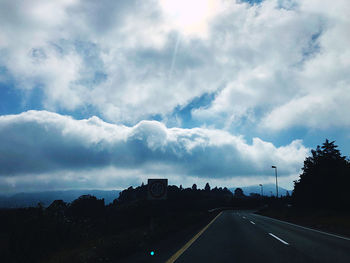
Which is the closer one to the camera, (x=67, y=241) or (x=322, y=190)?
(x=67, y=241)

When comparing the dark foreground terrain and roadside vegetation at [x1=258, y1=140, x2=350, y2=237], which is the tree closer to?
roadside vegetation at [x1=258, y1=140, x2=350, y2=237]

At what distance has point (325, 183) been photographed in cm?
3312

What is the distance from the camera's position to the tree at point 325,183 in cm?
3112

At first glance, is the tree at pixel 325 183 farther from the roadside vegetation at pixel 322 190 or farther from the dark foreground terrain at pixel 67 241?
the dark foreground terrain at pixel 67 241

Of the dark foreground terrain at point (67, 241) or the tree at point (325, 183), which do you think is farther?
the tree at point (325, 183)

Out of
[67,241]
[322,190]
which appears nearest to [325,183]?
[322,190]

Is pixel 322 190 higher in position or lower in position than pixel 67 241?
higher

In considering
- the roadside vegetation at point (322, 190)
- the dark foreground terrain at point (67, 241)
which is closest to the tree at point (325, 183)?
the roadside vegetation at point (322, 190)

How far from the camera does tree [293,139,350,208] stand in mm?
31125

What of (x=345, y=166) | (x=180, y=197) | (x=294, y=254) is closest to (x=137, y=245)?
(x=294, y=254)

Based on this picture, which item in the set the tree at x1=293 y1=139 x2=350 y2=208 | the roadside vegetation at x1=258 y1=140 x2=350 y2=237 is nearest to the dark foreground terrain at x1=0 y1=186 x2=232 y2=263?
the roadside vegetation at x1=258 y1=140 x2=350 y2=237

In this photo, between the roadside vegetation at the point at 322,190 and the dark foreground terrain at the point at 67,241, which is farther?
the roadside vegetation at the point at 322,190

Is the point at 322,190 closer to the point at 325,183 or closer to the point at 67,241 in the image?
the point at 325,183

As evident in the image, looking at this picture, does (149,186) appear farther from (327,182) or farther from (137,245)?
(327,182)
